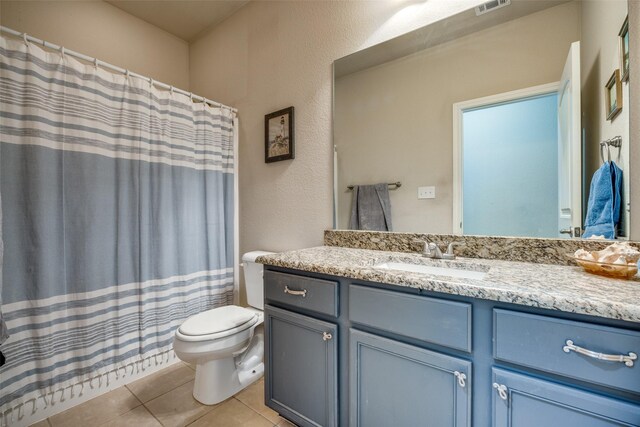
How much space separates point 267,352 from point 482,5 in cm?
189

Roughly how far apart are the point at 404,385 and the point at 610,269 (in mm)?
738

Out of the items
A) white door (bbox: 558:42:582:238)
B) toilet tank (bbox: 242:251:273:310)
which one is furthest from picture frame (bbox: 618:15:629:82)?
toilet tank (bbox: 242:251:273:310)

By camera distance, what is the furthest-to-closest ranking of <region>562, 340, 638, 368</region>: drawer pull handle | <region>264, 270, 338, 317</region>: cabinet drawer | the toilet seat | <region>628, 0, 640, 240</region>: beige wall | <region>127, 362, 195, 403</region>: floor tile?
<region>127, 362, 195, 403</region>: floor tile < the toilet seat < <region>264, 270, 338, 317</region>: cabinet drawer < <region>628, 0, 640, 240</region>: beige wall < <region>562, 340, 638, 368</region>: drawer pull handle

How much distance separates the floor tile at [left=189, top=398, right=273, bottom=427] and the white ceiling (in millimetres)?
2767

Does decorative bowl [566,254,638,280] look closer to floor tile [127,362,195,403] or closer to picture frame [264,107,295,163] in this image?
picture frame [264,107,295,163]

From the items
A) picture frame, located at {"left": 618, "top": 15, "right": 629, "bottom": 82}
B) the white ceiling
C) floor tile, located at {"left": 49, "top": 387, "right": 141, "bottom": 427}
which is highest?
the white ceiling

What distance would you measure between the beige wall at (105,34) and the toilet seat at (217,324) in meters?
2.11

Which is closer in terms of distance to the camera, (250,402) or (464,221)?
(464,221)

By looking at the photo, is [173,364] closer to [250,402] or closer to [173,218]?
[250,402]

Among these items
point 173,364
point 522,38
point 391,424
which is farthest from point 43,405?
point 522,38

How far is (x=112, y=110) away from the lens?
1.66 metres

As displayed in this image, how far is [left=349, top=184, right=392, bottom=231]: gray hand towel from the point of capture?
157 centimetres

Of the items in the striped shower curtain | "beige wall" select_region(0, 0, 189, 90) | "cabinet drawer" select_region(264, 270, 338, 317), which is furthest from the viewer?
"beige wall" select_region(0, 0, 189, 90)

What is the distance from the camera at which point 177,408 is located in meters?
1.55
